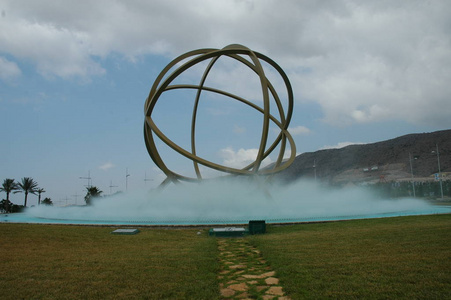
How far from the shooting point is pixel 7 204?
3944 centimetres

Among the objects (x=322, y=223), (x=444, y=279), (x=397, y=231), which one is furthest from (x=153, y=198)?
(x=444, y=279)

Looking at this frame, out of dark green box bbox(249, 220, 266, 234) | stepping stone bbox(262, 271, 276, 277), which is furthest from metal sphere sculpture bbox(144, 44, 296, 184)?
stepping stone bbox(262, 271, 276, 277)

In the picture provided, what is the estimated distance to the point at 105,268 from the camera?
655 cm

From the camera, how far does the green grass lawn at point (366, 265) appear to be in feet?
15.7

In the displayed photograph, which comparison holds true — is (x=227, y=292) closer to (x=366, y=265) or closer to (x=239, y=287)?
(x=239, y=287)

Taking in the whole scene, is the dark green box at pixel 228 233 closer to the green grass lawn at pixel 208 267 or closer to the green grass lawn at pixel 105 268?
the green grass lawn at pixel 105 268

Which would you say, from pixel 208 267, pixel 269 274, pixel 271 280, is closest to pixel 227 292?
pixel 271 280

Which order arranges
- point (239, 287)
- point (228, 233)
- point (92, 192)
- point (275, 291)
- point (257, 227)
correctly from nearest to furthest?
1. point (275, 291)
2. point (239, 287)
3. point (228, 233)
4. point (257, 227)
5. point (92, 192)

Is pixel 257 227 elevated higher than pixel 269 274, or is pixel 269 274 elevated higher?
pixel 257 227

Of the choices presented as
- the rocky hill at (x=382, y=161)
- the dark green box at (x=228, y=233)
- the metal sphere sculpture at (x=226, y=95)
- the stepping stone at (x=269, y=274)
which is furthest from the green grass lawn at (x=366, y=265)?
the rocky hill at (x=382, y=161)

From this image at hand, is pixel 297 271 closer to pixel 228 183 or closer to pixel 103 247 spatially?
pixel 103 247

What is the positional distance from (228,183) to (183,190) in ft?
10.2

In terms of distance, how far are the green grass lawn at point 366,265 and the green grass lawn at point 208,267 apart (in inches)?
0.5

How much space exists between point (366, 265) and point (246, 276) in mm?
2138
